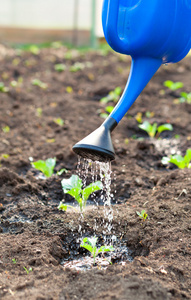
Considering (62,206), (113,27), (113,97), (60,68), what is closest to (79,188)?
(62,206)

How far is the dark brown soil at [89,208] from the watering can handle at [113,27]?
1107mm

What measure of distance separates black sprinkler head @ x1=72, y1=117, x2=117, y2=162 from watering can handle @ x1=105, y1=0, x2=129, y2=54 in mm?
395

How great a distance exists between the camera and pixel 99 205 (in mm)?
2938

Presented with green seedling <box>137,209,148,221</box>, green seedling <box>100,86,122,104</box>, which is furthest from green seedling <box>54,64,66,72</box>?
green seedling <box>137,209,148,221</box>

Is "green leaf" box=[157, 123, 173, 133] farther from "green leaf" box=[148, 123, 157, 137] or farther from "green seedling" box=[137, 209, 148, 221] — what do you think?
"green seedling" box=[137, 209, 148, 221]

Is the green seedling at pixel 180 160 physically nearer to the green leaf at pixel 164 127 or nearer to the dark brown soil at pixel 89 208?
the dark brown soil at pixel 89 208

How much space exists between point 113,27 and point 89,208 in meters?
1.35

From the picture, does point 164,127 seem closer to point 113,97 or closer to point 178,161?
point 178,161

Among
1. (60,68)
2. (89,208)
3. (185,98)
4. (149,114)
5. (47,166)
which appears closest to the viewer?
(89,208)

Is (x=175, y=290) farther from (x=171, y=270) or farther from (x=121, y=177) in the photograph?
(x=121, y=177)

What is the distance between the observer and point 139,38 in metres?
1.93

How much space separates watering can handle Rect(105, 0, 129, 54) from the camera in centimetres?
197

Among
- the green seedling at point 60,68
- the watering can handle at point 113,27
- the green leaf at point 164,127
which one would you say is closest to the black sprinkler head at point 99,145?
the watering can handle at point 113,27

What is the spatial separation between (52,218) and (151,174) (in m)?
1.04
